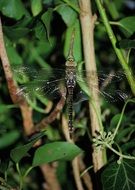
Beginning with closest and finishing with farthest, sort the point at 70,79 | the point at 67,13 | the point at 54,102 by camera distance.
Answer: the point at 67,13 < the point at 70,79 < the point at 54,102

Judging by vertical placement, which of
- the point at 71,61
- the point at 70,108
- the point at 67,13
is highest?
the point at 67,13

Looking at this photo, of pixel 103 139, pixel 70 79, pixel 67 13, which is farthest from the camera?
pixel 70 79

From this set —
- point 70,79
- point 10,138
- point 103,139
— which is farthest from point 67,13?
point 10,138

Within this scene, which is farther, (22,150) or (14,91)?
(14,91)

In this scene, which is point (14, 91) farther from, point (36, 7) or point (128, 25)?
point (128, 25)

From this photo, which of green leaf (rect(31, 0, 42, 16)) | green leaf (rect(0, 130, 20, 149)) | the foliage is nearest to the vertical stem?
the foliage

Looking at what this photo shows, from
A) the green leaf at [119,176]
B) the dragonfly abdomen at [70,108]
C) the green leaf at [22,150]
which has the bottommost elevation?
the green leaf at [119,176]

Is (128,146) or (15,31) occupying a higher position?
(15,31)

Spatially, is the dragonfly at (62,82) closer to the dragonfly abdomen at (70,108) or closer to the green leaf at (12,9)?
the dragonfly abdomen at (70,108)

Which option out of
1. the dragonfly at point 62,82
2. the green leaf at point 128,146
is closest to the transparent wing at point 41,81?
the dragonfly at point 62,82
